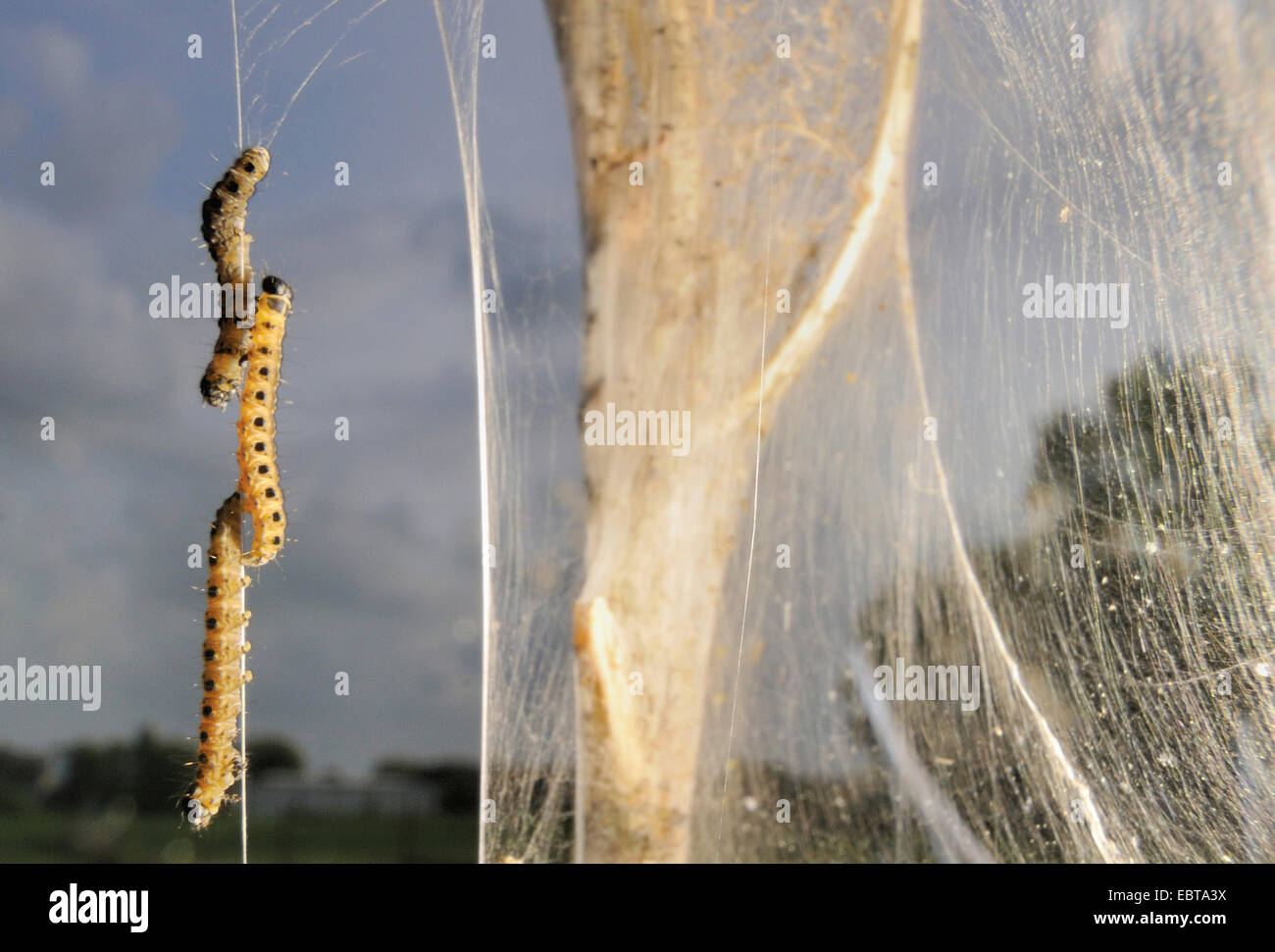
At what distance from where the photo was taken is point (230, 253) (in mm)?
2205

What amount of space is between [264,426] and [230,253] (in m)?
0.54

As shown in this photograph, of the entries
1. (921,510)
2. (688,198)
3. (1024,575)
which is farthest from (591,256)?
(1024,575)

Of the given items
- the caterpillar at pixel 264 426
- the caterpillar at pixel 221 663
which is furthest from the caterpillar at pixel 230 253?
the caterpillar at pixel 221 663

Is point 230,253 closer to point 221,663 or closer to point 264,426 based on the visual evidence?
point 264,426

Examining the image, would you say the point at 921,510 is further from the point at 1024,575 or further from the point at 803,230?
the point at 803,230

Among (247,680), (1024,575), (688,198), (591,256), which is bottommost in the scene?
(247,680)

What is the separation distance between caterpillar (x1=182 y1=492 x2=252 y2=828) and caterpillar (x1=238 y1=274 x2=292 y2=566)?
2.6 inches

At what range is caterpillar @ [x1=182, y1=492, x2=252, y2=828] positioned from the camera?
215 centimetres

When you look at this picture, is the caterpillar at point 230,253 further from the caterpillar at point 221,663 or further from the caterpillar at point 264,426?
the caterpillar at point 221,663

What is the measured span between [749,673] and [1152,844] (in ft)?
4.13

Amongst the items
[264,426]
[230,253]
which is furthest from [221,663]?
[230,253]

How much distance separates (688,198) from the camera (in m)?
1.97

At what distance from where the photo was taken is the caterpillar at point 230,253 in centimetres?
215

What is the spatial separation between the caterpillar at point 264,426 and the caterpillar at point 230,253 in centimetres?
9
